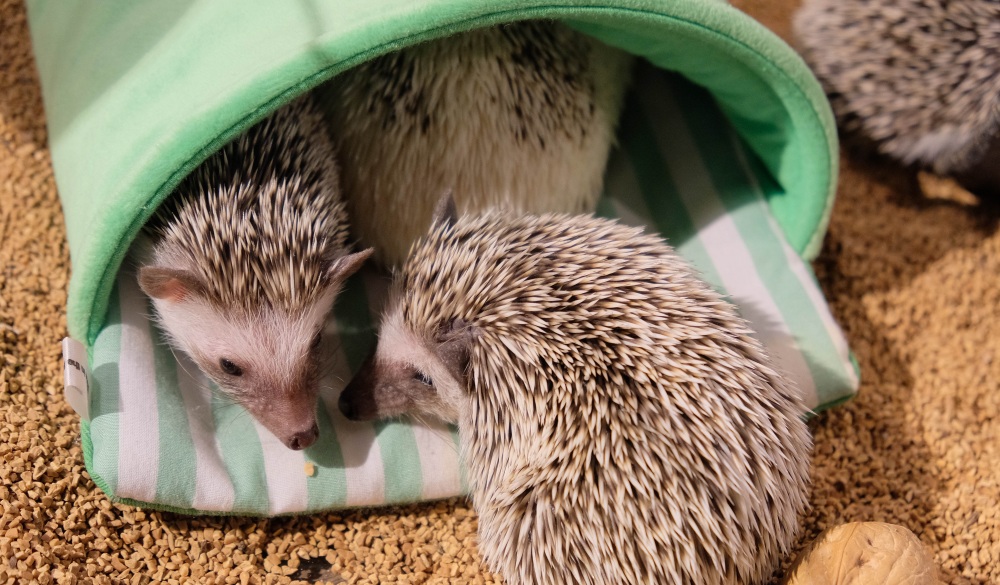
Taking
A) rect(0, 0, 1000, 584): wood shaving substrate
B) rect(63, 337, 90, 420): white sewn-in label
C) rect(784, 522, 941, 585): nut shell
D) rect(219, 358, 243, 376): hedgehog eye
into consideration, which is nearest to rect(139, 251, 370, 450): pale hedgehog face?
rect(219, 358, 243, 376): hedgehog eye

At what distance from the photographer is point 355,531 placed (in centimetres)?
252

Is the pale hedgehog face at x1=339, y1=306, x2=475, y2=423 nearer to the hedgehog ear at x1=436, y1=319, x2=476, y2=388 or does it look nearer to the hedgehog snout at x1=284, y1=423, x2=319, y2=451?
the hedgehog ear at x1=436, y1=319, x2=476, y2=388

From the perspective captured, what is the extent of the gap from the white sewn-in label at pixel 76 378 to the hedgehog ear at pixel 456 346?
38.1 inches

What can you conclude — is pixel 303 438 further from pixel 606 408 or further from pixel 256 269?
pixel 606 408

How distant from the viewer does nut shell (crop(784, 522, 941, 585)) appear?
6.83 feet

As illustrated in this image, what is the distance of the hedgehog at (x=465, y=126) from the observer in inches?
98.8

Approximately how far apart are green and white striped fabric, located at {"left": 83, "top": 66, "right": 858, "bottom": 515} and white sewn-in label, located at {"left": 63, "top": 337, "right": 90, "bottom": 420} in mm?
32

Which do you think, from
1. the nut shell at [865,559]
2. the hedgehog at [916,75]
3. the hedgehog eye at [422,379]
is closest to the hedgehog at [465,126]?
the hedgehog eye at [422,379]

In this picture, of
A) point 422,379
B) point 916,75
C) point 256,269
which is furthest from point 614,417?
point 916,75

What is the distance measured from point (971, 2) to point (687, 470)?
7.80ft

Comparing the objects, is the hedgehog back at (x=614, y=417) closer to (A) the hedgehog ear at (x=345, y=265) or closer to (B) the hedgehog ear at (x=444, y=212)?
(B) the hedgehog ear at (x=444, y=212)

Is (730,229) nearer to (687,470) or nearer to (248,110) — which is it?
(687,470)

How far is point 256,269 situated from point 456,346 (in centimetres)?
58

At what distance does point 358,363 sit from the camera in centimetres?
280
